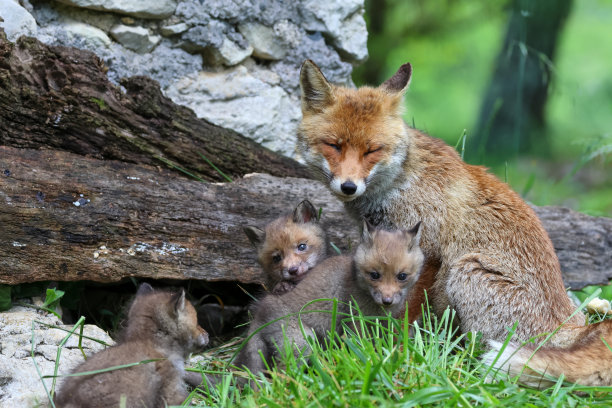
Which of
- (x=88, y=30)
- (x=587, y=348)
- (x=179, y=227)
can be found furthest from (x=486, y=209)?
(x=88, y=30)

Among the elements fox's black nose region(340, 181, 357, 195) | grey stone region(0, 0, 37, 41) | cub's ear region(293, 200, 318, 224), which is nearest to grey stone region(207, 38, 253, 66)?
grey stone region(0, 0, 37, 41)

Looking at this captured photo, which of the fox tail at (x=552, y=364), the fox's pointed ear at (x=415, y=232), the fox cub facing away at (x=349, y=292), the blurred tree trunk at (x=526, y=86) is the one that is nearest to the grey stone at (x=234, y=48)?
the fox cub facing away at (x=349, y=292)

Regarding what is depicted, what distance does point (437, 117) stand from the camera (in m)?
13.6

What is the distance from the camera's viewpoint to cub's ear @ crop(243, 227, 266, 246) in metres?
5.30

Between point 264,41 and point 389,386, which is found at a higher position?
point 264,41

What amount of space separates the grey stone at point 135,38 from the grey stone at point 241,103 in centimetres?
46

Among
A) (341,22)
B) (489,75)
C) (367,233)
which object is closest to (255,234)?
(367,233)

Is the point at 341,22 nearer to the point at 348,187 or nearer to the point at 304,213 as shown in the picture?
the point at 304,213

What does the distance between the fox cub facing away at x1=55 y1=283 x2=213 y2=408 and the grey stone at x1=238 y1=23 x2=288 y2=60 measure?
11.3ft

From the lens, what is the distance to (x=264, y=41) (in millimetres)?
6926

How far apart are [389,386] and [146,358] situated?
1485mm

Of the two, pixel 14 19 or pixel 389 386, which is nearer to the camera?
pixel 389 386

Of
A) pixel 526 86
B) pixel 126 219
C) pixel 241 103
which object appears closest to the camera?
pixel 126 219

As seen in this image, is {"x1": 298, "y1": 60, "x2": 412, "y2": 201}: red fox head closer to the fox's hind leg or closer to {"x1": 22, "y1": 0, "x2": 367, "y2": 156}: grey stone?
the fox's hind leg
